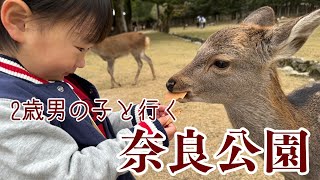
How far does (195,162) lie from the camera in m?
1.36

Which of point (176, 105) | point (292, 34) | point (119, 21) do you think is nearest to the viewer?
point (292, 34)

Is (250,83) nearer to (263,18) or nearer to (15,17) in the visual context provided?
(263,18)

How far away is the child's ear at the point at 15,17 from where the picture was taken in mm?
952

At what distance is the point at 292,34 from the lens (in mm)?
1838

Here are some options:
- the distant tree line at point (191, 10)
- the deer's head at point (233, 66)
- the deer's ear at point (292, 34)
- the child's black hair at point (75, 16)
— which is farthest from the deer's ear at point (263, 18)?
the distant tree line at point (191, 10)

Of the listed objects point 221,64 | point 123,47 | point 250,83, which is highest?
point 221,64

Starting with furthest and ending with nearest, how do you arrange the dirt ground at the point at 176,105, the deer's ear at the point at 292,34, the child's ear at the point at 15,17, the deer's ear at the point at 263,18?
the dirt ground at the point at 176,105 < the deer's ear at the point at 263,18 < the deer's ear at the point at 292,34 < the child's ear at the point at 15,17

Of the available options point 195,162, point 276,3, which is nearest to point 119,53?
point 276,3

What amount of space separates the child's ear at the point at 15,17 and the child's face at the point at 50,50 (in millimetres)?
19

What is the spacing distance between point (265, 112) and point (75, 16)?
126 centimetres

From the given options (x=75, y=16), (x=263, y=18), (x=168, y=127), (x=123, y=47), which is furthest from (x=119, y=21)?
(x=75, y=16)

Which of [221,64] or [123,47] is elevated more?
[221,64]

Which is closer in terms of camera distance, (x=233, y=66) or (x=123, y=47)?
(x=233, y=66)

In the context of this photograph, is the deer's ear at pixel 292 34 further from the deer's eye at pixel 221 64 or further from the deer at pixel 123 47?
the deer at pixel 123 47
